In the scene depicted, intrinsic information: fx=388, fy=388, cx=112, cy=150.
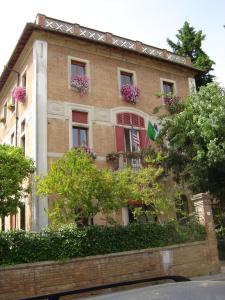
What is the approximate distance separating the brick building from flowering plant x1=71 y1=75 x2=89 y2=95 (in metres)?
0.22

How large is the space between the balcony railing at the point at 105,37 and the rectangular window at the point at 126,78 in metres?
1.46

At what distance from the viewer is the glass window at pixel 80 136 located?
64.3 feet

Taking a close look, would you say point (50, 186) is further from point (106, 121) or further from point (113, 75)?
point (113, 75)

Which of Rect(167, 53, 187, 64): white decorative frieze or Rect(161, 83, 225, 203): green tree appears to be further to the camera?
Rect(167, 53, 187, 64): white decorative frieze

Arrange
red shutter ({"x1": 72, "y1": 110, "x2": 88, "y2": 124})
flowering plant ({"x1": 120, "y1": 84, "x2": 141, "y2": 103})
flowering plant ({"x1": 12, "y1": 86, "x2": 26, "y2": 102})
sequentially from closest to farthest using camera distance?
1. red shutter ({"x1": 72, "y1": 110, "x2": 88, "y2": 124})
2. flowering plant ({"x1": 12, "y1": 86, "x2": 26, "y2": 102})
3. flowering plant ({"x1": 120, "y1": 84, "x2": 141, "y2": 103})

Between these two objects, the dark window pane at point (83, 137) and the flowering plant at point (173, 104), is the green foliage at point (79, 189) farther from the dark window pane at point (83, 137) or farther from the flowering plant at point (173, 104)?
the flowering plant at point (173, 104)

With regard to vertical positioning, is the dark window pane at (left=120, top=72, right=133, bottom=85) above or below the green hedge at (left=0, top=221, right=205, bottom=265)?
above

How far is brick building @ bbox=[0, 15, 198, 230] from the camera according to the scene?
18.8 metres

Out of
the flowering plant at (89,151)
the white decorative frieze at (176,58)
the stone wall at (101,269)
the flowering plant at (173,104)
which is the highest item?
the white decorative frieze at (176,58)

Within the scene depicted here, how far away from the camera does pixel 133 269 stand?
13.1m

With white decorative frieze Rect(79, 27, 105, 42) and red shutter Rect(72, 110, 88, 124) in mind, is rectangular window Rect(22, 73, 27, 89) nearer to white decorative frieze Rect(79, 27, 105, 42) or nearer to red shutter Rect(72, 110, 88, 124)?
red shutter Rect(72, 110, 88, 124)

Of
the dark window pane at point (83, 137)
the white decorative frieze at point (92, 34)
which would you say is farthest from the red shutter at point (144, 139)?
the white decorative frieze at point (92, 34)

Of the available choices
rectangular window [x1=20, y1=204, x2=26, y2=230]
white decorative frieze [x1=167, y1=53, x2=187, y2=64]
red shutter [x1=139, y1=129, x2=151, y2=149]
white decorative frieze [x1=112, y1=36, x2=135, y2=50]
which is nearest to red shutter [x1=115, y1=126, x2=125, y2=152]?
red shutter [x1=139, y1=129, x2=151, y2=149]

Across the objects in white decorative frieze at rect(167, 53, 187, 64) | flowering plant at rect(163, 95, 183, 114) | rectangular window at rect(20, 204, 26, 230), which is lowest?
rectangular window at rect(20, 204, 26, 230)
